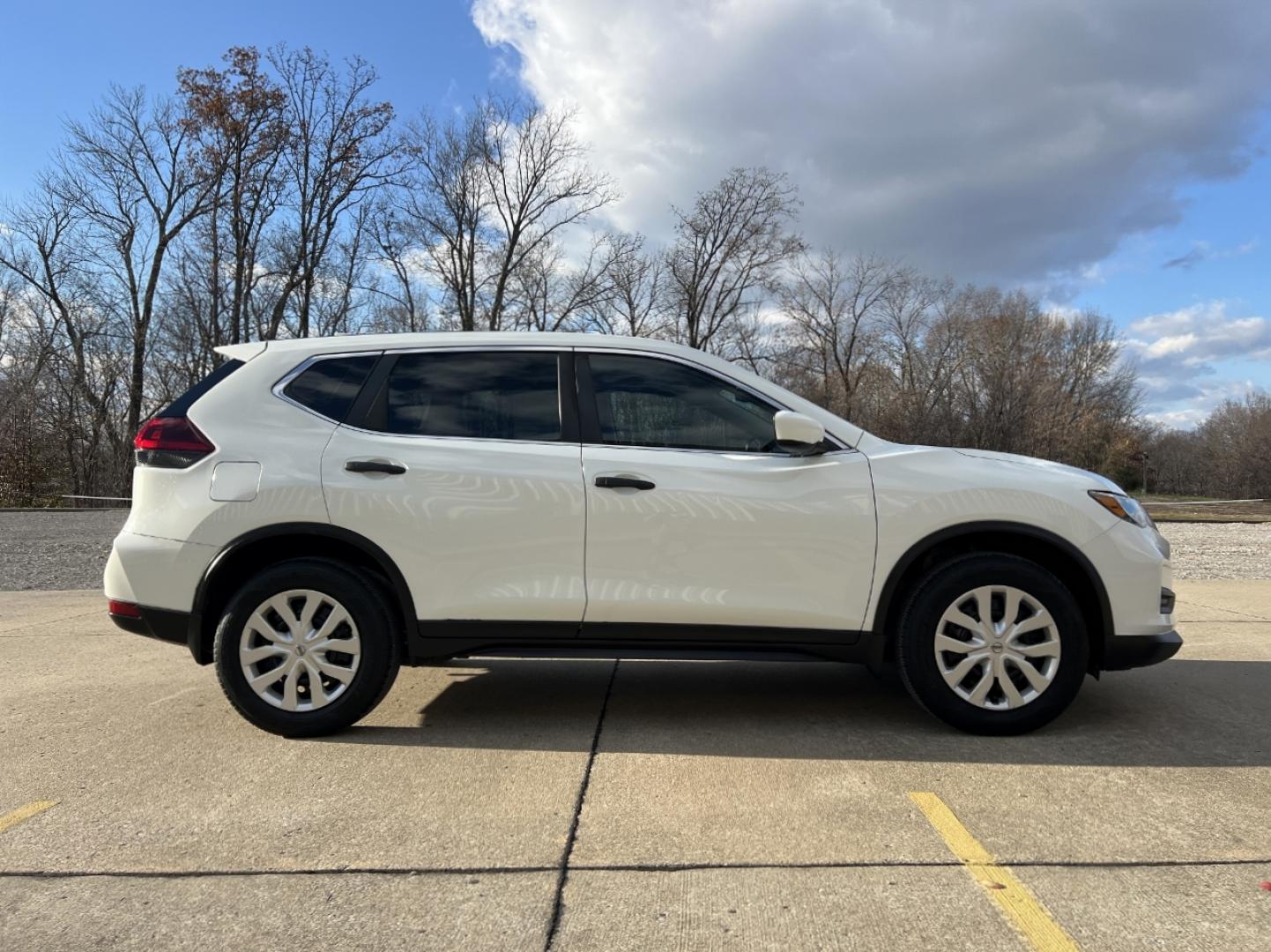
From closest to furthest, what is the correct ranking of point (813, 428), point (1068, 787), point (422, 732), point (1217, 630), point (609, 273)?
point (1068, 787), point (813, 428), point (422, 732), point (1217, 630), point (609, 273)

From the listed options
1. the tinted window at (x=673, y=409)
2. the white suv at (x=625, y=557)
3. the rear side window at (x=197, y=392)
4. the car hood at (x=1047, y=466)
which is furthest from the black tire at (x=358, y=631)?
the car hood at (x=1047, y=466)

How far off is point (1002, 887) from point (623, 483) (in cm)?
208

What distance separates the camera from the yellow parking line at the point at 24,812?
9.75 feet

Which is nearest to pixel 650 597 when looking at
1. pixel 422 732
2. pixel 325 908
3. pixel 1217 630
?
pixel 422 732

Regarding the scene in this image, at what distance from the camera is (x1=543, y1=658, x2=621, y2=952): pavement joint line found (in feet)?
7.47

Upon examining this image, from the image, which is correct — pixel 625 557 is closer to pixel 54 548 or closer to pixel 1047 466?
pixel 1047 466

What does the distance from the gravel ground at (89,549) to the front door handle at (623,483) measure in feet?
28.1

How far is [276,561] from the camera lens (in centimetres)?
391

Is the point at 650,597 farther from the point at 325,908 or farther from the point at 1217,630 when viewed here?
the point at 1217,630

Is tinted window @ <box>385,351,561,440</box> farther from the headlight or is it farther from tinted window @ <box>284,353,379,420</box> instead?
the headlight

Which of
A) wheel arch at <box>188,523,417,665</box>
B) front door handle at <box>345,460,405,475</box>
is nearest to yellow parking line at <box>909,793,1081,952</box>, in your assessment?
wheel arch at <box>188,523,417,665</box>

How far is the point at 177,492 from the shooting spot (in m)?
3.80

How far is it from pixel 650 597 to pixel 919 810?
1385 millimetres

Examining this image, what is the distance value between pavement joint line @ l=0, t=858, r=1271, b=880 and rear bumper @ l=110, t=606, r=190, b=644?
1308mm
